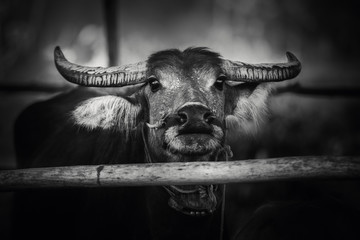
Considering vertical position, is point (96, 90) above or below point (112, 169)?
above

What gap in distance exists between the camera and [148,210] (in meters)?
2.27

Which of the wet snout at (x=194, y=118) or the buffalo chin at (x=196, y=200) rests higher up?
the wet snout at (x=194, y=118)

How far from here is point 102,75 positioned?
7.25 ft

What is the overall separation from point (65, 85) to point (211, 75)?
9.11 ft

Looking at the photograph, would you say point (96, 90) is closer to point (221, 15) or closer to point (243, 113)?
point (243, 113)

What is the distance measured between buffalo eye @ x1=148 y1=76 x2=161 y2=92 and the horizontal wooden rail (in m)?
0.78

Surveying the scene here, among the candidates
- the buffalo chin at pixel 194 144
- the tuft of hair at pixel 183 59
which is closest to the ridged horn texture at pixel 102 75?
the tuft of hair at pixel 183 59

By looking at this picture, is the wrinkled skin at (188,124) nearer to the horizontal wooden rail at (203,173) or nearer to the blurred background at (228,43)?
the horizontal wooden rail at (203,173)

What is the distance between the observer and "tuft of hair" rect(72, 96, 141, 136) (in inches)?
89.2

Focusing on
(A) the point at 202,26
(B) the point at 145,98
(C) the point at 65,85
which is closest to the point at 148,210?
(B) the point at 145,98

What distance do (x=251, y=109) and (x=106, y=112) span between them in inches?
44.2

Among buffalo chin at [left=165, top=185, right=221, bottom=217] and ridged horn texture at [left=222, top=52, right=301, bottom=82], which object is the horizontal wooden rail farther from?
ridged horn texture at [left=222, top=52, right=301, bottom=82]

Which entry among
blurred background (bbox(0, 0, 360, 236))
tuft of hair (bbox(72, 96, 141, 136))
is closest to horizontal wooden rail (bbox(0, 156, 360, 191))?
tuft of hair (bbox(72, 96, 141, 136))

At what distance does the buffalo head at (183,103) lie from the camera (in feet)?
6.16
